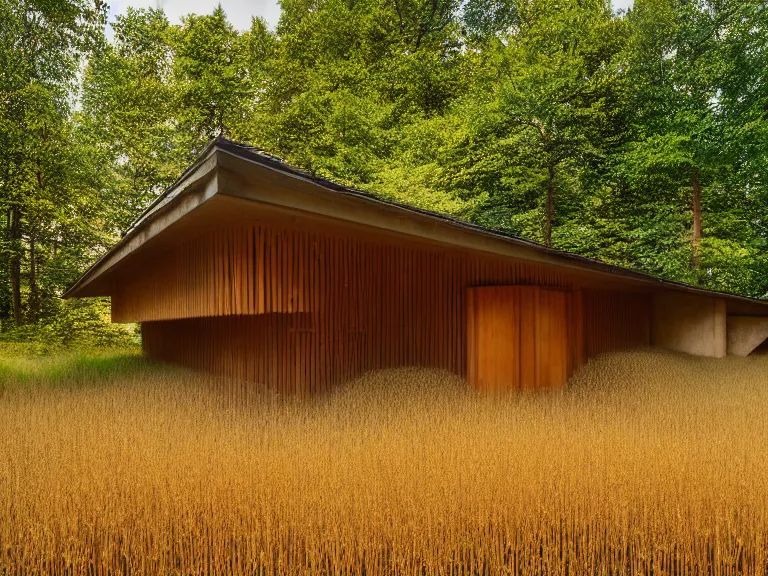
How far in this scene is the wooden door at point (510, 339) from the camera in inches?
286

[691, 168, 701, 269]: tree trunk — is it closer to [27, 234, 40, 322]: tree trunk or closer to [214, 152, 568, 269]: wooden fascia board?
[214, 152, 568, 269]: wooden fascia board

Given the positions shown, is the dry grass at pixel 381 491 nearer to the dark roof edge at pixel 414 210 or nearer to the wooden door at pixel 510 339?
the wooden door at pixel 510 339

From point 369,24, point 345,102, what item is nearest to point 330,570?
point 345,102

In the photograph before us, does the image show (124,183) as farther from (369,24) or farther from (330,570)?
(330,570)

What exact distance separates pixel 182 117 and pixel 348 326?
14686 mm

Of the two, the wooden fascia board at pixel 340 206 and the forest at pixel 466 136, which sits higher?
the forest at pixel 466 136

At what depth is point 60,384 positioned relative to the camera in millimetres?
8031

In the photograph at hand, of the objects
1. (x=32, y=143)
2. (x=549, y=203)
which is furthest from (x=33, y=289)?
(x=549, y=203)

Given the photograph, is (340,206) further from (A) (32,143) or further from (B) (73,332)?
(A) (32,143)

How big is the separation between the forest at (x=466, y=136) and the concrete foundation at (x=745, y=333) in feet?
9.28

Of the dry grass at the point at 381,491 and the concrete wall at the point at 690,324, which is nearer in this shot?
the dry grass at the point at 381,491

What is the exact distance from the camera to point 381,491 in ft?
11.3

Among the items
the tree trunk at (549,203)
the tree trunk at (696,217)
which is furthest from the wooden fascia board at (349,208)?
the tree trunk at (549,203)

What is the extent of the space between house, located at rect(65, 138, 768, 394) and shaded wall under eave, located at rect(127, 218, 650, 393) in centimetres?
2
